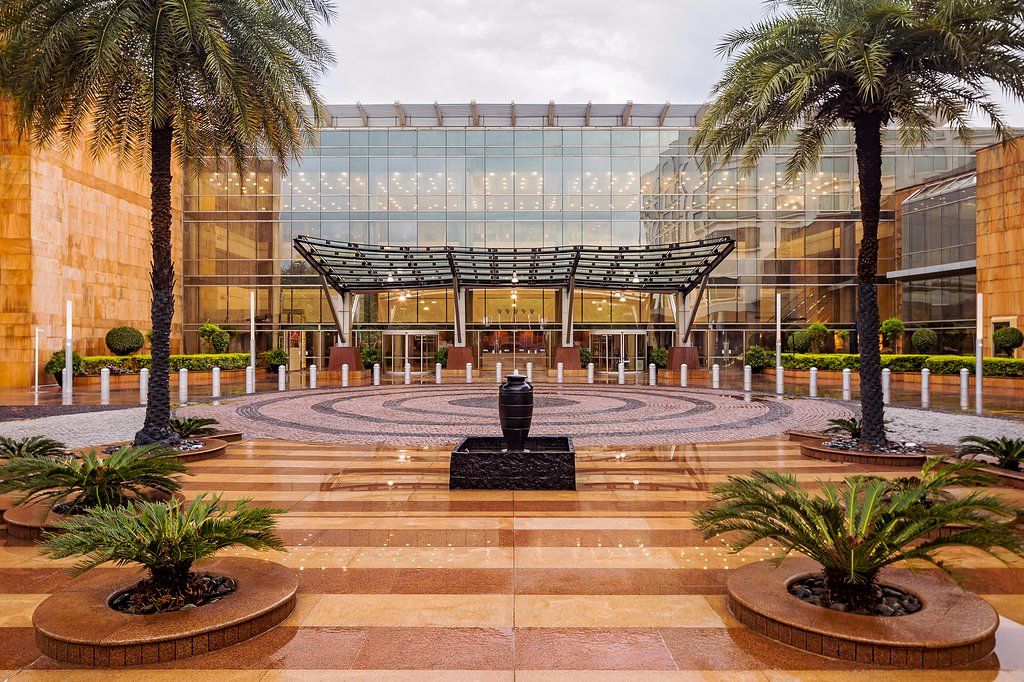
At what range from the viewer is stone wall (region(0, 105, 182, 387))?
28.2 m

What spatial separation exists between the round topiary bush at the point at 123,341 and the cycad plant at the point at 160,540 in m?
32.1

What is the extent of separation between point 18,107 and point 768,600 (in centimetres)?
1487

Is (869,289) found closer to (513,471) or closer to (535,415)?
(513,471)

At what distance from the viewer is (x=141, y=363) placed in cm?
3134

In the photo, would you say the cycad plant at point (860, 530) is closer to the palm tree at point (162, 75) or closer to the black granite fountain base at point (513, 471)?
the black granite fountain base at point (513, 471)

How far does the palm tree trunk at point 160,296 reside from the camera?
11.7 m

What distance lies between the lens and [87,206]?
1270 inches

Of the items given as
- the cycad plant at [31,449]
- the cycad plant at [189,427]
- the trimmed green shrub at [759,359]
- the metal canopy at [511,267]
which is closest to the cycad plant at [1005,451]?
the cycad plant at [31,449]

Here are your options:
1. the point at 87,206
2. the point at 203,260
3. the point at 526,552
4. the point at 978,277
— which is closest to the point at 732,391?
the point at 978,277

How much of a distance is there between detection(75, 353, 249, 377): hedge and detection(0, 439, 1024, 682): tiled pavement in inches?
905

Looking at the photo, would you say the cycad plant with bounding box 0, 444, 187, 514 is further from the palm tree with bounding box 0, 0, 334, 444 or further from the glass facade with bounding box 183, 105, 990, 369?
the glass facade with bounding box 183, 105, 990, 369

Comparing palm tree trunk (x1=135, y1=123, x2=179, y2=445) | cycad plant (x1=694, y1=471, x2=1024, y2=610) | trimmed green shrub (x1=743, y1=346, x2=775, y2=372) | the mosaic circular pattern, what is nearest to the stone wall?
the mosaic circular pattern

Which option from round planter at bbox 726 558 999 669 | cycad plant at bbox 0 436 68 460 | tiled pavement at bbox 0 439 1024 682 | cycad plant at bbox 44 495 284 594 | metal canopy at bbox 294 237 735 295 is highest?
metal canopy at bbox 294 237 735 295

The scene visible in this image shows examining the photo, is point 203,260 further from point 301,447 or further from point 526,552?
point 526,552
